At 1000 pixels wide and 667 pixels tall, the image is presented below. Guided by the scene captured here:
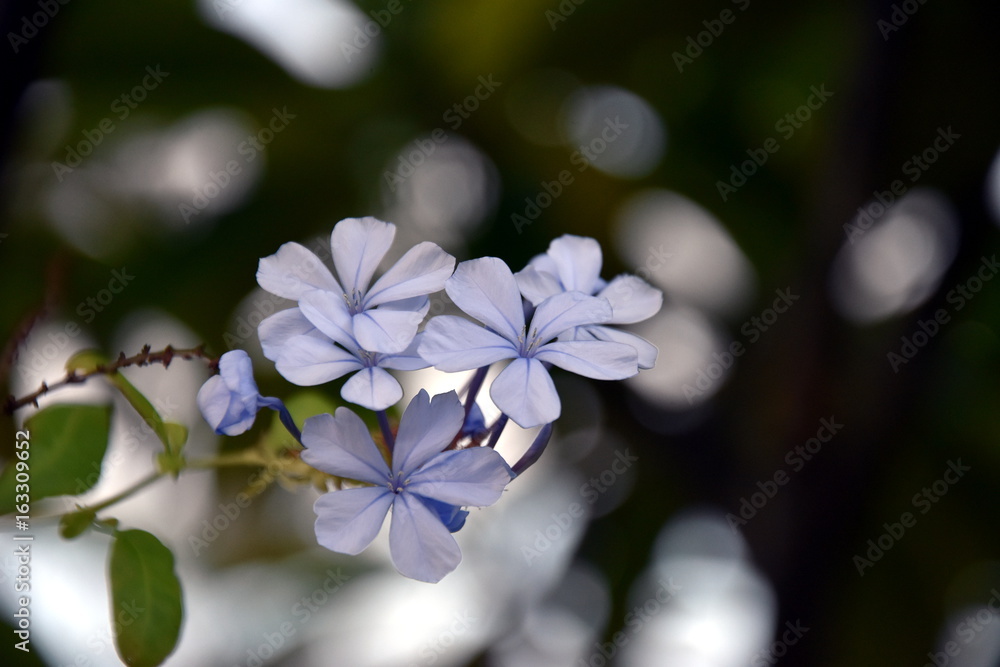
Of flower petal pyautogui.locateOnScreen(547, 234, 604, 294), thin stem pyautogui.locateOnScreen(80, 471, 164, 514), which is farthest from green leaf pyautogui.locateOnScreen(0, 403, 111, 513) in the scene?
flower petal pyautogui.locateOnScreen(547, 234, 604, 294)

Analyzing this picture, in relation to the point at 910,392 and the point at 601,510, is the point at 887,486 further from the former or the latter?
the point at 601,510

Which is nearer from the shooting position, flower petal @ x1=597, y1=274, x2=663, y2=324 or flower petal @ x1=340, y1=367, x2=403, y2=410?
flower petal @ x1=340, y1=367, x2=403, y2=410

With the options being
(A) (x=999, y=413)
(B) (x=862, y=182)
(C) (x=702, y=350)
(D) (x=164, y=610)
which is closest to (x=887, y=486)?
(A) (x=999, y=413)

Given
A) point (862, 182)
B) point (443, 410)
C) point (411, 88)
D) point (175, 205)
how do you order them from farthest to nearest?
point (411, 88), point (175, 205), point (862, 182), point (443, 410)

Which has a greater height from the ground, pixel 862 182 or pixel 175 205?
pixel 862 182

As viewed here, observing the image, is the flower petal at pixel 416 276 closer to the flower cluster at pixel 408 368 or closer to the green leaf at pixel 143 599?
the flower cluster at pixel 408 368

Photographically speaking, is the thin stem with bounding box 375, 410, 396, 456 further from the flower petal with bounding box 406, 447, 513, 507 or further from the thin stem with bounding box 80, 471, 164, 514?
the thin stem with bounding box 80, 471, 164, 514

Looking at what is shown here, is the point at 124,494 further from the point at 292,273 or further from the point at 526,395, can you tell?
the point at 526,395
